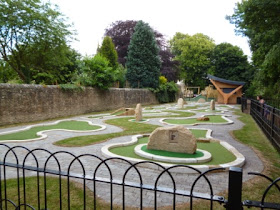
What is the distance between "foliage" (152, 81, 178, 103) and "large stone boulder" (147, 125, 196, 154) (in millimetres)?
27627

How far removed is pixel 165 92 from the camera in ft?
119

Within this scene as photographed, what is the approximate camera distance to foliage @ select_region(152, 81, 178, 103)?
1387 inches

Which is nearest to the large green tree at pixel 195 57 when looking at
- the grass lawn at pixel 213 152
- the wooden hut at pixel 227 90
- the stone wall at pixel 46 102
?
the wooden hut at pixel 227 90

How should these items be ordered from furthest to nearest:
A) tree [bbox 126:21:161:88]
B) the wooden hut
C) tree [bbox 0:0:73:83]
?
tree [bbox 126:21:161:88], the wooden hut, tree [bbox 0:0:73:83]

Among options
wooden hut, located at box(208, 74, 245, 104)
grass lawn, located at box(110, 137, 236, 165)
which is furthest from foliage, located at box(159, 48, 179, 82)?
grass lawn, located at box(110, 137, 236, 165)

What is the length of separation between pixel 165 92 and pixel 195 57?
764 inches

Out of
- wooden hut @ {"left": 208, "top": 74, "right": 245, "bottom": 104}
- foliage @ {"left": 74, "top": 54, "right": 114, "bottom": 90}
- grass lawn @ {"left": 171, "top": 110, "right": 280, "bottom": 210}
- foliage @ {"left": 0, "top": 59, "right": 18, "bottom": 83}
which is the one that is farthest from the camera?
wooden hut @ {"left": 208, "top": 74, "right": 245, "bottom": 104}

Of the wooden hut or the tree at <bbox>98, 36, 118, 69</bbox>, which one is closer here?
the tree at <bbox>98, 36, 118, 69</bbox>

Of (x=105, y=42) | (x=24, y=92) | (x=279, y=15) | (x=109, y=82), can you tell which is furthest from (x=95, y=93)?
(x=279, y=15)

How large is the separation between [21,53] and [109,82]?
8211 mm

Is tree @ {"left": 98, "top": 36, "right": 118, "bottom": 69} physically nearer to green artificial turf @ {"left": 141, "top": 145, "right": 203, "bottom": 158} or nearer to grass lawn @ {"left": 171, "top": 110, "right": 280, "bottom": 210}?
grass lawn @ {"left": 171, "top": 110, "right": 280, "bottom": 210}

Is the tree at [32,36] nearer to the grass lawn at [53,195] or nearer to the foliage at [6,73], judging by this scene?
the foliage at [6,73]

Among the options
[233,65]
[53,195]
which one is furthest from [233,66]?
[53,195]

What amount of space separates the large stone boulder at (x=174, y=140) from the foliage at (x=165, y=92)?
90.6ft
